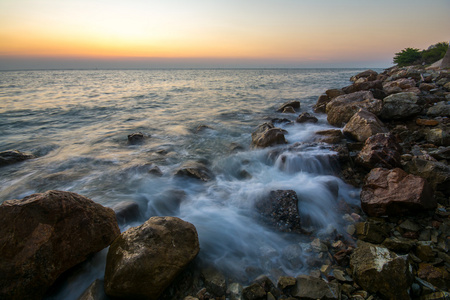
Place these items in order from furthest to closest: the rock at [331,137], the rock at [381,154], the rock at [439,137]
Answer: the rock at [331,137] → the rock at [439,137] → the rock at [381,154]

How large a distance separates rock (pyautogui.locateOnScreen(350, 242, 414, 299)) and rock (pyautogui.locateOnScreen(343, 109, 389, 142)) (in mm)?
4148

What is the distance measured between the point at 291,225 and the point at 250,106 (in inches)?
487

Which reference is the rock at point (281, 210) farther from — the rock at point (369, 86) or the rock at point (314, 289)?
the rock at point (369, 86)

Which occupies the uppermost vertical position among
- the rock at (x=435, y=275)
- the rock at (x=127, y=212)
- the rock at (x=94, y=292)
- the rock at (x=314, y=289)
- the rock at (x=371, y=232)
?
the rock at (x=435, y=275)

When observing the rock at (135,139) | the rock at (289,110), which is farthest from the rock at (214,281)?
the rock at (289,110)

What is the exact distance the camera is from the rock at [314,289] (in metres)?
2.34

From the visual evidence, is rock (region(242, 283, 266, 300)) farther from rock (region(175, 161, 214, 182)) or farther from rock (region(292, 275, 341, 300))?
rock (region(175, 161, 214, 182))

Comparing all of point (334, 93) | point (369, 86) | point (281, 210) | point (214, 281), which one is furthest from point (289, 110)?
point (214, 281)

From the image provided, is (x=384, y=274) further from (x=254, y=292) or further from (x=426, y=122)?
(x=426, y=122)

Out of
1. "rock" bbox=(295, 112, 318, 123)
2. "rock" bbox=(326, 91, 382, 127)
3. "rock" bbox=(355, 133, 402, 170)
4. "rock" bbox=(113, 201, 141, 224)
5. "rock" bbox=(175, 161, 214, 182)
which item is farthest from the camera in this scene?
"rock" bbox=(295, 112, 318, 123)

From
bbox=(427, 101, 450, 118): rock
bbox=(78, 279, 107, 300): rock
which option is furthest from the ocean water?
bbox=(427, 101, 450, 118): rock

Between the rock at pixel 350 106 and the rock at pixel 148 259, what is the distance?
751 centimetres

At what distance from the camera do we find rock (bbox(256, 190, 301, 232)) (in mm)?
3555

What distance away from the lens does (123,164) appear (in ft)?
20.9
